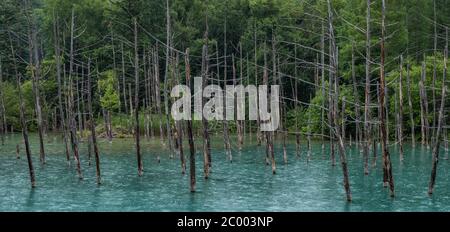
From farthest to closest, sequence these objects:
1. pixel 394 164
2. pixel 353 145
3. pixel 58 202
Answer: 1. pixel 353 145
2. pixel 394 164
3. pixel 58 202

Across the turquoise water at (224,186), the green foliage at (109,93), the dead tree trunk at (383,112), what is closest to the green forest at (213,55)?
the green foliage at (109,93)

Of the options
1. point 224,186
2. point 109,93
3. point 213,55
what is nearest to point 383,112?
point 224,186

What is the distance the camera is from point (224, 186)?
1385 inches

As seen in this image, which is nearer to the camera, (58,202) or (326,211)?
(326,211)

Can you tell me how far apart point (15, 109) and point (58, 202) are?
139 feet

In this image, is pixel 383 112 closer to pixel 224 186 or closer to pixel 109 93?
pixel 224 186

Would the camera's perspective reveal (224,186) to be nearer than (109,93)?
Yes

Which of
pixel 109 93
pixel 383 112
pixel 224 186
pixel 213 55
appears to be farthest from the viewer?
pixel 213 55

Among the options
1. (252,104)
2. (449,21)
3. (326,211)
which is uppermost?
(449,21)

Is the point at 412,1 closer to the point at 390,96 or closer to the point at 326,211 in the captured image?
the point at 390,96

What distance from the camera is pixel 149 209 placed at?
94.9 feet

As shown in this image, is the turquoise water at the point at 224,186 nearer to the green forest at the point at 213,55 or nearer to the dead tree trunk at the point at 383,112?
the dead tree trunk at the point at 383,112

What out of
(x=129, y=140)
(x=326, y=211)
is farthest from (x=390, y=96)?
(x=326, y=211)

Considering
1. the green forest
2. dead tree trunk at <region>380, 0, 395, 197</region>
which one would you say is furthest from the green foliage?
dead tree trunk at <region>380, 0, 395, 197</region>
